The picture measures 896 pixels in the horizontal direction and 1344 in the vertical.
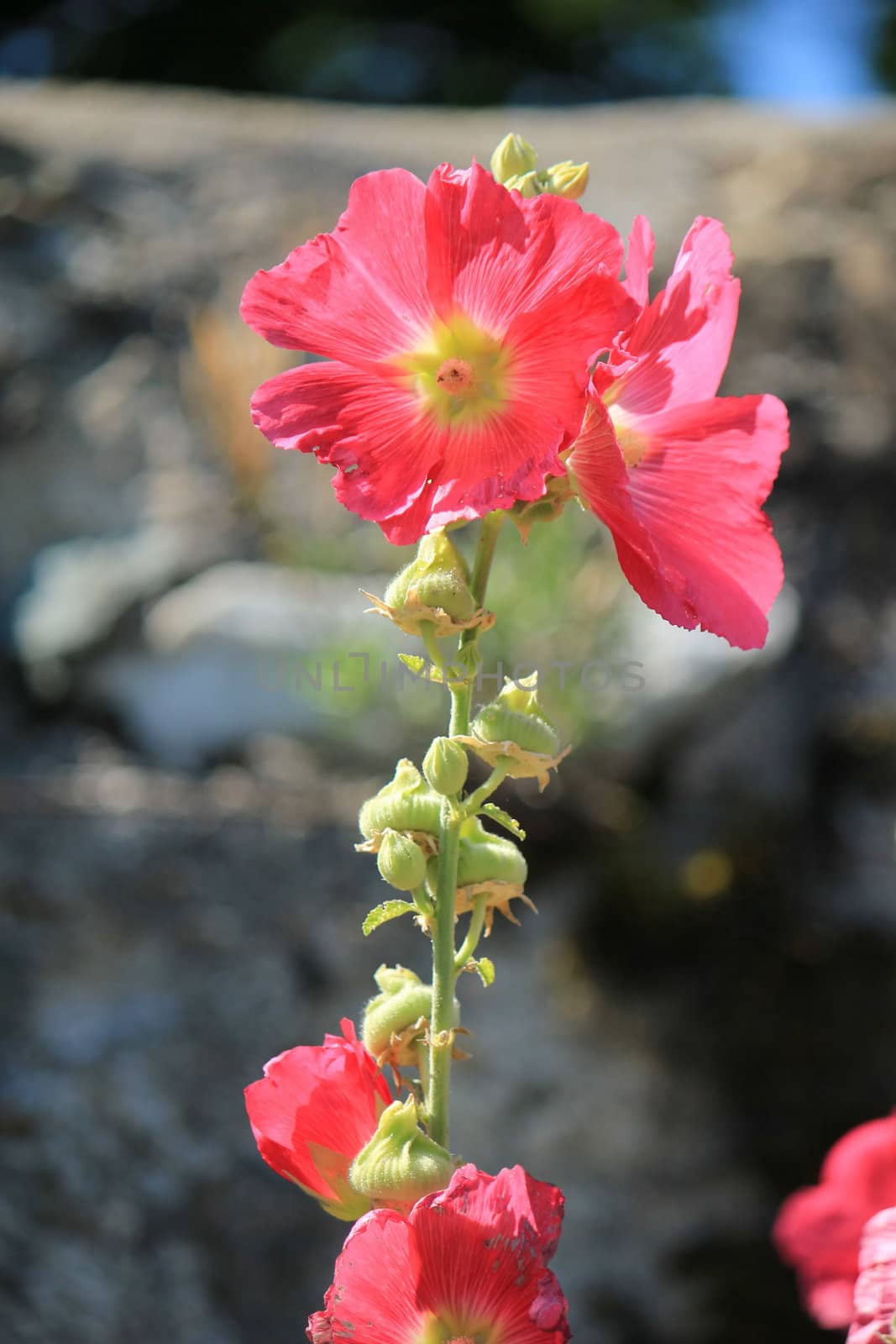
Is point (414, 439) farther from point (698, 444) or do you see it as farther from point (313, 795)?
point (313, 795)

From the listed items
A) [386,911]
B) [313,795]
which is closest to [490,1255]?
[386,911]

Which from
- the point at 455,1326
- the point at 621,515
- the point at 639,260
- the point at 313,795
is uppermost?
the point at 313,795

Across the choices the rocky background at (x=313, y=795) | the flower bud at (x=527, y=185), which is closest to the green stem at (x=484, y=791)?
the flower bud at (x=527, y=185)

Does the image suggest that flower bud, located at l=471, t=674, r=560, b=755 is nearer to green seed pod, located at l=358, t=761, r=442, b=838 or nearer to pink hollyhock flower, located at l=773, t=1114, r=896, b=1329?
green seed pod, located at l=358, t=761, r=442, b=838

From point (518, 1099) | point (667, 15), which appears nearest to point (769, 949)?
point (518, 1099)

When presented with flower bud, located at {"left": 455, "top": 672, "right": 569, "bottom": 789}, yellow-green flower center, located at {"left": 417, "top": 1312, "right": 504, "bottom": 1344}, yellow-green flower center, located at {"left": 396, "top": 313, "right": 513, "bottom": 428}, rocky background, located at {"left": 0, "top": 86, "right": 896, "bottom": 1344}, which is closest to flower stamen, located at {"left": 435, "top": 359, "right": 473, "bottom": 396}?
yellow-green flower center, located at {"left": 396, "top": 313, "right": 513, "bottom": 428}

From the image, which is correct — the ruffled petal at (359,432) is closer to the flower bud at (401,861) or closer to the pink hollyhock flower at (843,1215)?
the flower bud at (401,861)
